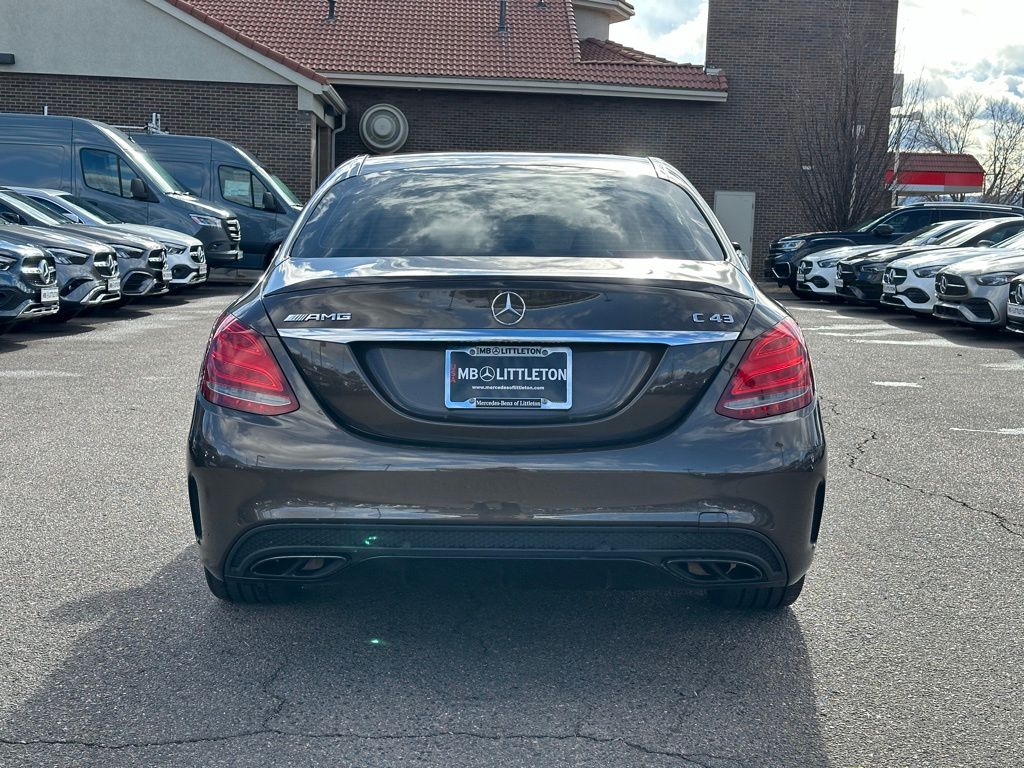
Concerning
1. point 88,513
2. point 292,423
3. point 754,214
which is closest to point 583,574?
point 292,423

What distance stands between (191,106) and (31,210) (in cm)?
1274

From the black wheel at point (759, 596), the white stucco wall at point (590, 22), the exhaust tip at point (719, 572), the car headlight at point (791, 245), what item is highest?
the white stucco wall at point (590, 22)

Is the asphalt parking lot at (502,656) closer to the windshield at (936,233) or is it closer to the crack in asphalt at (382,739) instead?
the crack in asphalt at (382,739)

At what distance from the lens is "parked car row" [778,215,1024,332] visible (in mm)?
14477

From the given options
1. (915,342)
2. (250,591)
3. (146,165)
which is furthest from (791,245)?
(250,591)

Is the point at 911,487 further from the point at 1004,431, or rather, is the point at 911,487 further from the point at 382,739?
the point at 382,739

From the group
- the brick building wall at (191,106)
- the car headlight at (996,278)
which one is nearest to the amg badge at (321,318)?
the car headlight at (996,278)

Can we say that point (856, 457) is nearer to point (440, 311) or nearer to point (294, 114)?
point (440, 311)

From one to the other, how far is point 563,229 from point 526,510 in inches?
43.3

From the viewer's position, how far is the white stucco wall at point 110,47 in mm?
27094

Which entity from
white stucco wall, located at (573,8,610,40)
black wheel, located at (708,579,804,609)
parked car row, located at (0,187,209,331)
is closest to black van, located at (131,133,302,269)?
parked car row, located at (0,187,209,331)

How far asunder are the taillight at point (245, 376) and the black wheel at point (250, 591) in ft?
2.29

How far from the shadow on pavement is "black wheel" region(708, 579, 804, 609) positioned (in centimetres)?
6

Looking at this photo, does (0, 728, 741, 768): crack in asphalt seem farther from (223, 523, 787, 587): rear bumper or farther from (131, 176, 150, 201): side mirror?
(131, 176, 150, 201): side mirror
